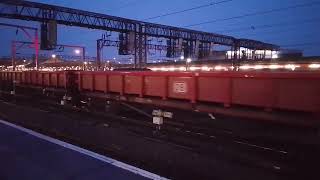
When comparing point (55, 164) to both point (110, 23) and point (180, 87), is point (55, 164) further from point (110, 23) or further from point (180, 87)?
point (110, 23)

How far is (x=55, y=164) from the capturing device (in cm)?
711

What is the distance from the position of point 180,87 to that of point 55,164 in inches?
227

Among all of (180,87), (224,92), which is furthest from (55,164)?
(180,87)

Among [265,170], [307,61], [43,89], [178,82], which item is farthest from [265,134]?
[307,61]

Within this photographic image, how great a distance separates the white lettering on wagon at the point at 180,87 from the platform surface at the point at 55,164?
466 centimetres

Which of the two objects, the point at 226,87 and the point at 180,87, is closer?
the point at 226,87

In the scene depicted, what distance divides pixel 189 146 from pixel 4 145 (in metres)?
5.01

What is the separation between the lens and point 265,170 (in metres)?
7.29

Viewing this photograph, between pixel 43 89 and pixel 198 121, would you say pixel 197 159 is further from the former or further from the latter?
pixel 43 89

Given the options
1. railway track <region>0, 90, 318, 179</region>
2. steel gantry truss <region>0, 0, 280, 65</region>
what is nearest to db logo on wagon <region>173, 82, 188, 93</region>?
railway track <region>0, 90, 318, 179</region>

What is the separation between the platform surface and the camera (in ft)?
21.0

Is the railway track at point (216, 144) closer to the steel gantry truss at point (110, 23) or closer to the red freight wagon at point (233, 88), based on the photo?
the red freight wagon at point (233, 88)

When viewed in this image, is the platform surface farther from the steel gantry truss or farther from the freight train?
the steel gantry truss

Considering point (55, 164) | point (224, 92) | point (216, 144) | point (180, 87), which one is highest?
point (180, 87)
